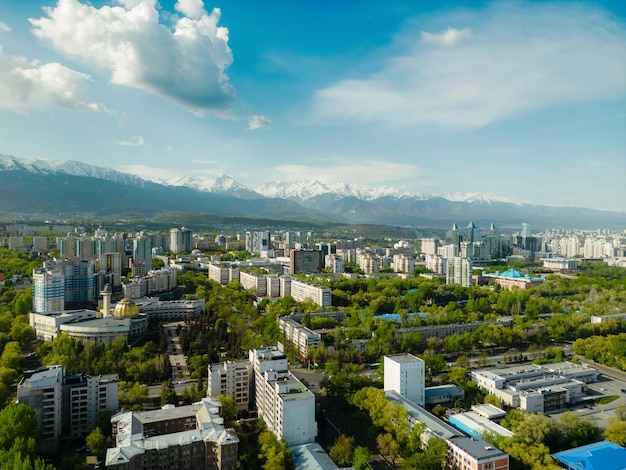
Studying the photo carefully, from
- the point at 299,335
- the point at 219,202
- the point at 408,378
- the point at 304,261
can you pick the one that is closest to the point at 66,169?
the point at 219,202

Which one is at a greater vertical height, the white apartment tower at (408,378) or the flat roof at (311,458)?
the white apartment tower at (408,378)

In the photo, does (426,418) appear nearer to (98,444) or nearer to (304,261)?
(98,444)

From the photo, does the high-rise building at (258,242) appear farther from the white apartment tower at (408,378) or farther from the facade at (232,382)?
the white apartment tower at (408,378)

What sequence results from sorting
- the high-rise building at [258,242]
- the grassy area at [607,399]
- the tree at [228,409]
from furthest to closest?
the high-rise building at [258,242] → the grassy area at [607,399] → the tree at [228,409]

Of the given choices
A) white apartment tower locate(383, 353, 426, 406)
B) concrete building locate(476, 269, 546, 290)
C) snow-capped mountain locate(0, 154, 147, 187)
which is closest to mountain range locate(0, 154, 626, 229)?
snow-capped mountain locate(0, 154, 147, 187)

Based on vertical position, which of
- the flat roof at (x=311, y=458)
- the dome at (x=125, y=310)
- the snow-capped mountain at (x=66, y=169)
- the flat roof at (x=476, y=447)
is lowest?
the flat roof at (x=311, y=458)

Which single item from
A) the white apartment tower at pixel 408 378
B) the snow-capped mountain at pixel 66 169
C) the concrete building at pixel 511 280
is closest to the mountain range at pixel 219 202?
the snow-capped mountain at pixel 66 169

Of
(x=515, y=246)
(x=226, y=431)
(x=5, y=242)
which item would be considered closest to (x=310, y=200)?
(x=515, y=246)

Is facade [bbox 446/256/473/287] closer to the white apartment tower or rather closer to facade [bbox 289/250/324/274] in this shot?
facade [bbox 289/250/324/274]

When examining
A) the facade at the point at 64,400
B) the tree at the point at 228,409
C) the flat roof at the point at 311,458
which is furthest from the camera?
the tree at the point at 228,409
